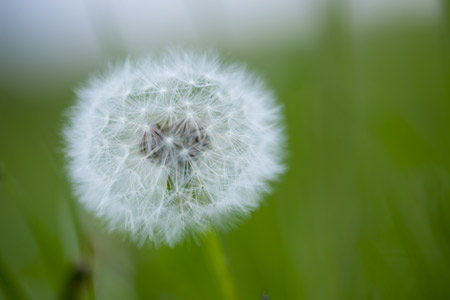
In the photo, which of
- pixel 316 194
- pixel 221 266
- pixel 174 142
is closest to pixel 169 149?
pixel 174 142

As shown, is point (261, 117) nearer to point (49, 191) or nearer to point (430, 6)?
point (430, 6)

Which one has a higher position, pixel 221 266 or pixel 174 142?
pixel 174 142

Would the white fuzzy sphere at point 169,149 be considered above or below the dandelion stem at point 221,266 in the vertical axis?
above

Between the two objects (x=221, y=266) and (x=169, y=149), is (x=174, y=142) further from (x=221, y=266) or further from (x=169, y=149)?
(x=221, y=266)

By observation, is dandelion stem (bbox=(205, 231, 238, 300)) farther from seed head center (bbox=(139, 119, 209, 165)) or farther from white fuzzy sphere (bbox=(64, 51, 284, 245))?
seed head center (bbox=(139, 119, 209, 165))

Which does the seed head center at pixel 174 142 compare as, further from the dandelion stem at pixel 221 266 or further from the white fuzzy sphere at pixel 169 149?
the dandelion stem at pixel 221 266

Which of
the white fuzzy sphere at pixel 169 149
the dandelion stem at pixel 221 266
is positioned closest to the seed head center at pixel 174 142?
the white fuzzy sphere at pixel 169 149
